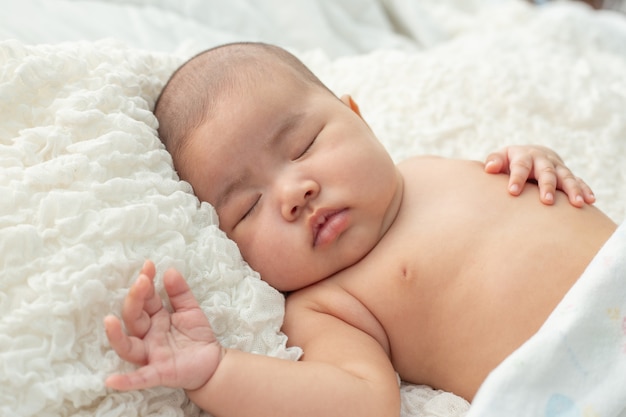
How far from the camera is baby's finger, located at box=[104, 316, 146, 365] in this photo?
0.93 meters

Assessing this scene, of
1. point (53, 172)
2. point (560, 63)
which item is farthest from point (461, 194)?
point (560, 63)

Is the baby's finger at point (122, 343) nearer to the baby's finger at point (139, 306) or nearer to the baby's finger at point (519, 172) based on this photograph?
the baby's finger at point (139, 306)

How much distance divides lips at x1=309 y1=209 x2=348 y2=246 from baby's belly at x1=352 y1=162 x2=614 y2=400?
102mm

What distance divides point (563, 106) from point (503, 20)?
0.70m

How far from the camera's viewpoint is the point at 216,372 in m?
0.98

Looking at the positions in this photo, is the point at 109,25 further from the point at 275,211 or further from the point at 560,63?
the point at 560,63

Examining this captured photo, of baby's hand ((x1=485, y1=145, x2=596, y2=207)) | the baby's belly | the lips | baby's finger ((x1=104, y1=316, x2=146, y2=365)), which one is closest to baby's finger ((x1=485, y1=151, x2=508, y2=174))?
baby's hand ((x1=485, y1=145, x2=596, y2=207))

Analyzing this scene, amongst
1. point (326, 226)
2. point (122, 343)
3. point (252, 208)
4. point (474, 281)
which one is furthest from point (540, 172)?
point (122, 343)

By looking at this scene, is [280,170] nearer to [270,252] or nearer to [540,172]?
[270,252]

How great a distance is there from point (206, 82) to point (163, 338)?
51 cm

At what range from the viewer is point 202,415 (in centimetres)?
105

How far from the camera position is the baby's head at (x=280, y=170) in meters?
1.18

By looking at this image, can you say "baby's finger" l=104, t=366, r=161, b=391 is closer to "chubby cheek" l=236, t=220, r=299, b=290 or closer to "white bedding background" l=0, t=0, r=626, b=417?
"white bedding background" l=0, t=0, r=626, b=417

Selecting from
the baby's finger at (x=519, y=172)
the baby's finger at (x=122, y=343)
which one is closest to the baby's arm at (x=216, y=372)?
the baby's finger at (x=122, y=343)
